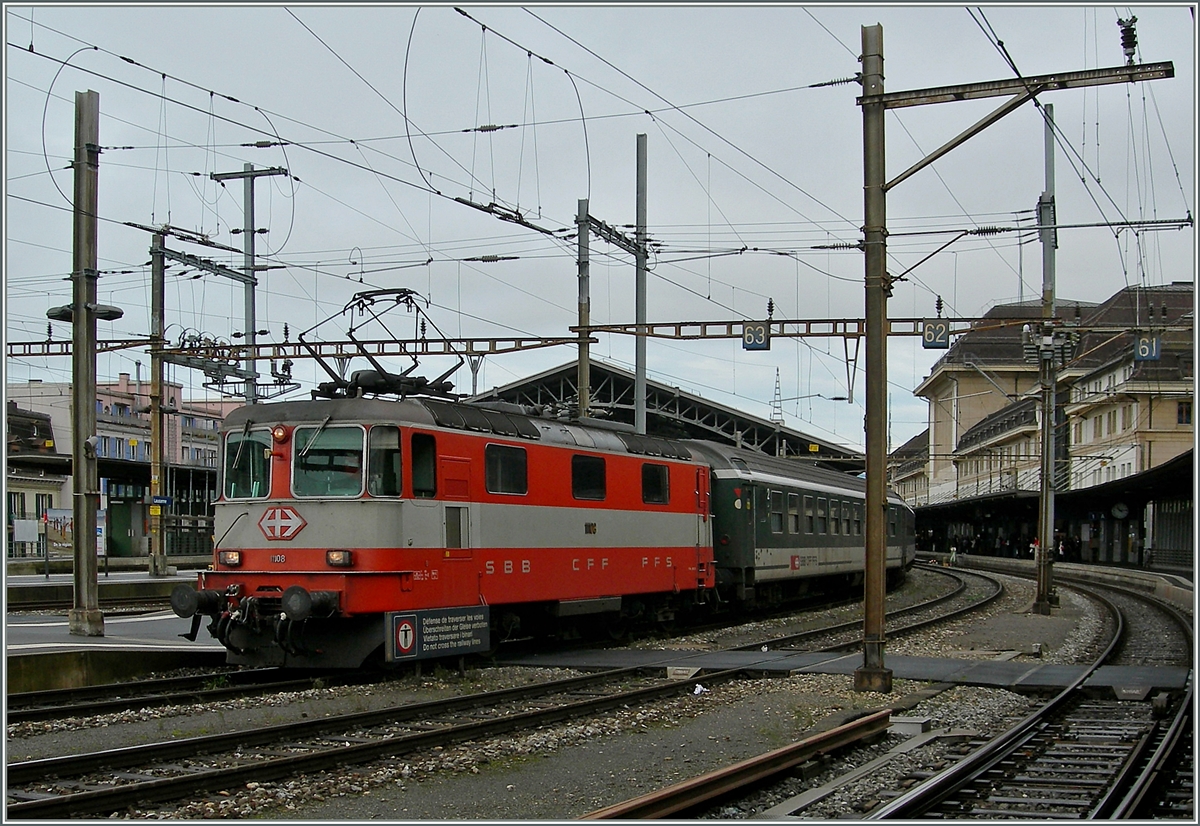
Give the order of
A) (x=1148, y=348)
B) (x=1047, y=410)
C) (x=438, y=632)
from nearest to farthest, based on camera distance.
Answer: (x=438, y=632), (x=1148, y=348), (x=1047, y=410)

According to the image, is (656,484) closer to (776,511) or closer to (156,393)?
(776,511)

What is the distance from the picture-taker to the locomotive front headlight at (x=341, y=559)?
1373 centimetres

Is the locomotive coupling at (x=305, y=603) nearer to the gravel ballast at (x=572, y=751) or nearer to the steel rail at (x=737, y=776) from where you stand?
the gravel ballast at (x=572, y=751)

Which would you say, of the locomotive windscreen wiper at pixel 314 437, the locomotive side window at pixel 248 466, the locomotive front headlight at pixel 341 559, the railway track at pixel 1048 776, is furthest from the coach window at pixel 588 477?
the railway track at pixel 1048 776

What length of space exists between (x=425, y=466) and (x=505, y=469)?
169 centimetres

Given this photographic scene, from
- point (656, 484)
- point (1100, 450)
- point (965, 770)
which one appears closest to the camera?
point (965, 770)

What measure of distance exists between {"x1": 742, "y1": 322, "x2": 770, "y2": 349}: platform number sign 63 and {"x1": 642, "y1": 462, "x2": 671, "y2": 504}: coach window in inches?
205

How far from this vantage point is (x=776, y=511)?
2480cm

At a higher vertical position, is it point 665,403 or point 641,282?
point 641,282

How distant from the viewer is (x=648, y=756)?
10094 millimetres

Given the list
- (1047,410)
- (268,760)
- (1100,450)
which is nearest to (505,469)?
(268,760)

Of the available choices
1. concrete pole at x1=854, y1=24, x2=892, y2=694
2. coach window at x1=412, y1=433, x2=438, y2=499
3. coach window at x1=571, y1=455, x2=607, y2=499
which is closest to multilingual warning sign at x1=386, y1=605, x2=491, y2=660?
coach window at x1=412, y1=433, x2=438, y2=499

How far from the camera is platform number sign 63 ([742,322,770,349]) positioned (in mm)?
24531

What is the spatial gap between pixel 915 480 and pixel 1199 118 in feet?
413
